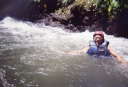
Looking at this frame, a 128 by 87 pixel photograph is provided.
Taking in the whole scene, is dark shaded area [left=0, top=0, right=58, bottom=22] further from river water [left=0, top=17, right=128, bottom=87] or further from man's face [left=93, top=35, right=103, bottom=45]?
man's face [left=93, top=35, right=103, bottom=45]

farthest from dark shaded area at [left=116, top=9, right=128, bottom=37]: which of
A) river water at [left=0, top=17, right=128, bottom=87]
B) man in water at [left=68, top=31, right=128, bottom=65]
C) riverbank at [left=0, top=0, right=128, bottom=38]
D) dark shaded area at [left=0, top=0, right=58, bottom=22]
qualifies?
dark shaded area at [left=0, top=0, right=58, bottom=22]

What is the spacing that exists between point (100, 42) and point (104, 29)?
357 cm

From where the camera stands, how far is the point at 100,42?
16.8ft

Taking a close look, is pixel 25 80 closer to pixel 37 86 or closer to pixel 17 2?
pixel 37 86

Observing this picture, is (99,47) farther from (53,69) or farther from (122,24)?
(122,24)

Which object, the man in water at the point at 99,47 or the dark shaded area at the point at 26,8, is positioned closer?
the man in water at the point at 99,47

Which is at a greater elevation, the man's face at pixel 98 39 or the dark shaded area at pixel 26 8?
the dark shaded area at pixel 26 8

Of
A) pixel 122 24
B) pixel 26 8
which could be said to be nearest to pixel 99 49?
pixel 122 24

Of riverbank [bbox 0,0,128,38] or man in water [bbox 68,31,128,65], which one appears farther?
riverbank [bbox 0,0,128,38]

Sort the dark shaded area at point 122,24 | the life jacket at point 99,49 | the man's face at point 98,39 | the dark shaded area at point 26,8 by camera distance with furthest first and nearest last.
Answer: the dark shaded area at point 26,8
the dark shaded area at point 122,24
the man's face at point 98,39
the life jacket at point 99,49

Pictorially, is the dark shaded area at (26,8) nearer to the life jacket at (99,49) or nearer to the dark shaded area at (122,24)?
the dark shaded area at (122,24)

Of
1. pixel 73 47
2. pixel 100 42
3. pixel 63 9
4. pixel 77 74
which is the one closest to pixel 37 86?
pixel 77 74

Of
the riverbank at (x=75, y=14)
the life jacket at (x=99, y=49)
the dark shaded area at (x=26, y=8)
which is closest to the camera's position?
the life jacket at (x=99, y=49)

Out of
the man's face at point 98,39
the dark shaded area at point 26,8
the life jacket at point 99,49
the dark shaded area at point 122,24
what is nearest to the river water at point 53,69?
the life jacket at point 99,49
